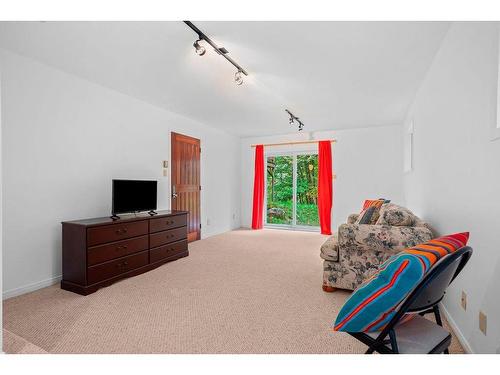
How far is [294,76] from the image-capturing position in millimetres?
3184

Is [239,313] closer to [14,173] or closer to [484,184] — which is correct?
[484,184]

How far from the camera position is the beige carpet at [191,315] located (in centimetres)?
186

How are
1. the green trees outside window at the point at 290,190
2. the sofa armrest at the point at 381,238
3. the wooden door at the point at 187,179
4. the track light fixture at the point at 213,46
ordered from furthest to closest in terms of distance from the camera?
the green trees outside window at the point at 290,190, the wooden door at the point at 187,179, the sofa armrest at the point at 381,238, the track light fixture at the point at 213,46

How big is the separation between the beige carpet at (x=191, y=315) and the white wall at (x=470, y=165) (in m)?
0.42

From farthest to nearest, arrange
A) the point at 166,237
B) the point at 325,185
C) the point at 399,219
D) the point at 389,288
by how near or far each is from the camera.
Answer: the point at 325,185, the point at 166,237, the point at 399,219, the point at 389,288

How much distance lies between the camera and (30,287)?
2791 mm

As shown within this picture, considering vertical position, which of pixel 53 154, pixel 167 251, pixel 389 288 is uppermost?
pixel 53 154

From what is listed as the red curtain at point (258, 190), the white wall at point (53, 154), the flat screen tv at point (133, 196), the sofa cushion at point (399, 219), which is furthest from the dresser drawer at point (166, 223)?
A: the red curtain at point (258, 190)

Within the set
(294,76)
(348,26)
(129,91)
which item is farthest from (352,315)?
(129,91)

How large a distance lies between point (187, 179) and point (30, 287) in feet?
9.15

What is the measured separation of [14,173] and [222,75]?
7.66ft

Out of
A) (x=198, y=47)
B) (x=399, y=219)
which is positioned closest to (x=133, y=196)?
(x=198, y=47)

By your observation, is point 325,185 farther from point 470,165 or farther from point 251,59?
point 470,165

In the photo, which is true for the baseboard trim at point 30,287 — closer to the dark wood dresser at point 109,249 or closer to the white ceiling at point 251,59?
the dark wood dresser at point 109,249
